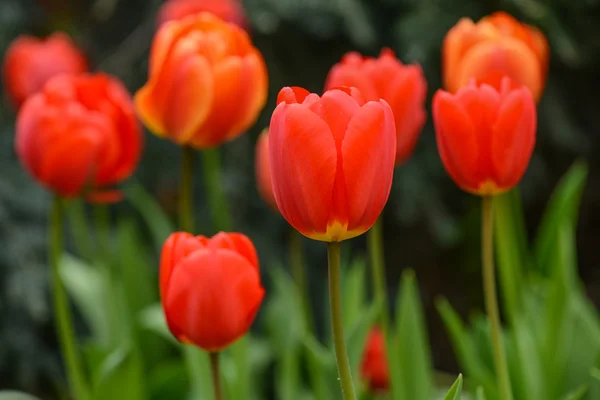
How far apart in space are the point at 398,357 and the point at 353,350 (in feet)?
0.19

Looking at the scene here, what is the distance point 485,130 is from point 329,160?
19 centimetres

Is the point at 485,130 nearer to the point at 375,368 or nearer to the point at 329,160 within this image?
the point at 329,160

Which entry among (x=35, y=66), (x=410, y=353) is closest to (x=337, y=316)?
(x=410, y=353)

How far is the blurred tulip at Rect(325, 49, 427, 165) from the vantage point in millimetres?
701

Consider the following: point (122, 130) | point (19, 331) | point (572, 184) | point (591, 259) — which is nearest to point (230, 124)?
point (122, 130)

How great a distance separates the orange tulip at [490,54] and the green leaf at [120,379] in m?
0.47

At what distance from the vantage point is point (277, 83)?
5.66 feet

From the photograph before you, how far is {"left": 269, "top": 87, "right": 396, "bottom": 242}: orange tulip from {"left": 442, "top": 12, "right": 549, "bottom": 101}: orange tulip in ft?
1.09

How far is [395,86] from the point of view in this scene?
0.71m

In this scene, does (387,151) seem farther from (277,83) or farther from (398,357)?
(277,83)

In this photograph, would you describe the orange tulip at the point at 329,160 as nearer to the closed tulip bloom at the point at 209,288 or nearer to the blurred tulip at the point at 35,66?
the closed tulip bloom at the point at 209,288

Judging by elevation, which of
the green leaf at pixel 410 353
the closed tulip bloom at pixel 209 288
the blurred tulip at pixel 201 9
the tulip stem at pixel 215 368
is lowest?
the green leaf at pixel 410 353

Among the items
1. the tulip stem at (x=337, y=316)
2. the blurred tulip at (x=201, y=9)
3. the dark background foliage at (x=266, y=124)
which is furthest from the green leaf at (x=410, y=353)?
the dark background foliage at (x=266, y=124)

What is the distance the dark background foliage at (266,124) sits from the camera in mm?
1554
